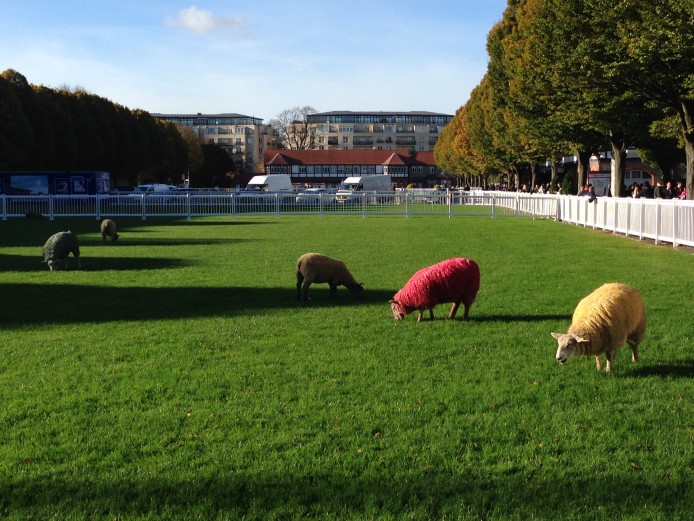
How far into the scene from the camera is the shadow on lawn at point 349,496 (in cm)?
480

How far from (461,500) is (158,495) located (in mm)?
1702

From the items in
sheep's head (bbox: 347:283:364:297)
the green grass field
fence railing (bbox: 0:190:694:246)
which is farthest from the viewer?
fence railing (bbox: 0:190:694:246)

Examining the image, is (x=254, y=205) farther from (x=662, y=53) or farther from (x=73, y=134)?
(x=73, y=134)

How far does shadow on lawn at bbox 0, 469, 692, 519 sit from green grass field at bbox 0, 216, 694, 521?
2 cm

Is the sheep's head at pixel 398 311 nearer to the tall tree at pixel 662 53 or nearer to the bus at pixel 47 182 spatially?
the tall tree at pixel 662 53

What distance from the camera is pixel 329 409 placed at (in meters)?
6.79

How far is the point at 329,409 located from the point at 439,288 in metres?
4.08

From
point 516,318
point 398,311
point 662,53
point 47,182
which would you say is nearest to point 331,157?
point 47,182

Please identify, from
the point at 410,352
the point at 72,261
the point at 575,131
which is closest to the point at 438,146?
the point at 575,131

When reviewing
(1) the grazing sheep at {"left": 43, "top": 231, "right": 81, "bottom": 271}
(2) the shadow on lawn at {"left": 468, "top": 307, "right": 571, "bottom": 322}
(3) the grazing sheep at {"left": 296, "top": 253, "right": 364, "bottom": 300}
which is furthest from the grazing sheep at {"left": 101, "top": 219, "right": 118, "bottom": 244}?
(2) the shadow on lawn at {"left": 468, "top": 307, "right": 571, "bottom": 322}

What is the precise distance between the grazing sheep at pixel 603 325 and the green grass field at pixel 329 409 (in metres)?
0.25

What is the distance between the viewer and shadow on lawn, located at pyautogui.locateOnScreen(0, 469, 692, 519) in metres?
4.80

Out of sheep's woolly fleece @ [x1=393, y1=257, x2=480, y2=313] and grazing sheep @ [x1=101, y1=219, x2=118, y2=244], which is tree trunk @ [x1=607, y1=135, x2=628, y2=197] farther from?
sheep's woolly fleece @ [x1=393, y1=257, x2=480, y2=313]

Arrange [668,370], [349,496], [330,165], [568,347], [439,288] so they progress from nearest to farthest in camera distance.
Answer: [349,496] < [568,347] < [668,370] < [439,288] < [330,165]
